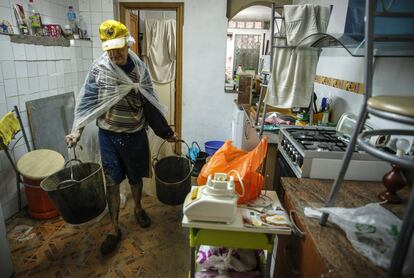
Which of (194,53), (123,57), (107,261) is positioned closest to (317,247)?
(107,261)

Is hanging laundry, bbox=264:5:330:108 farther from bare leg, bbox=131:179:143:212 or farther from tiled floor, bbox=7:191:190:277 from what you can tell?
tiled floor, bbox=7:191:190:277

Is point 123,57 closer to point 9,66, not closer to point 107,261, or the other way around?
point 9,66

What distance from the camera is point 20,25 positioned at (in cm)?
217

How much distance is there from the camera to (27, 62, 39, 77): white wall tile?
7.48 feet

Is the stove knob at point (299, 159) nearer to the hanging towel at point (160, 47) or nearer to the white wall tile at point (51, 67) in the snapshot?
the white wall tile at point (51, 67)

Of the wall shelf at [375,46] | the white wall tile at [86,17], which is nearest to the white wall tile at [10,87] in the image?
the white wall tile at [86,17]

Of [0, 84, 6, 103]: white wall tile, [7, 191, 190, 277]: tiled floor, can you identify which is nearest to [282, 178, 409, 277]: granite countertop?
[7, 191, 190, 277]: tiled floor

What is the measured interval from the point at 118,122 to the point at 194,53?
1781 mm

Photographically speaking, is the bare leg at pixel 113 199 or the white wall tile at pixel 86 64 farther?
the white wall tile at pixel 86 64

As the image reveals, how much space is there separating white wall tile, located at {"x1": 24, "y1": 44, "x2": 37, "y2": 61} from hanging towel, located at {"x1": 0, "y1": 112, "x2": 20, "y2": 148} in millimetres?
555

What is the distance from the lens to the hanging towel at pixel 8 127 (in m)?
1.97

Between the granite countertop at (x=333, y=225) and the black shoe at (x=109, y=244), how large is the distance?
54.2 inches

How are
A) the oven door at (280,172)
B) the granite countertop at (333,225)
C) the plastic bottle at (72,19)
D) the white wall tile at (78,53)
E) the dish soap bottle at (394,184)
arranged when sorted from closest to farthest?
the granite countertop at (333,225), the dish soap bottle at (394,184), the oven door at (280,172), the plastic bottle at (72,19), the white wall tile at (78,53)

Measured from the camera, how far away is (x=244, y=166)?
123 centimetres
